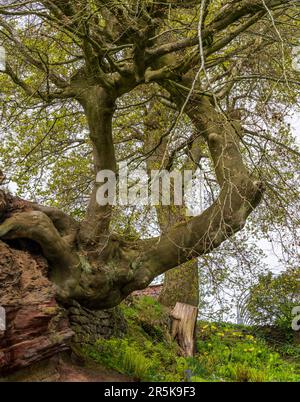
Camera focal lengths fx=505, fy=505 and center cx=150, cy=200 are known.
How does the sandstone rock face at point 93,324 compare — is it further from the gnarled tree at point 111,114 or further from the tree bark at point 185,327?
the tree bark at point 185,327

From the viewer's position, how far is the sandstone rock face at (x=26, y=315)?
5383 mm

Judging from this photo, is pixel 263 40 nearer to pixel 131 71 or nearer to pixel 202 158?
pixel 131 71

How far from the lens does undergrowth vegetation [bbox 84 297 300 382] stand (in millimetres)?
7086

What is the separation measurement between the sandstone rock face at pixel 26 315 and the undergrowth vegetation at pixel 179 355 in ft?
4.63

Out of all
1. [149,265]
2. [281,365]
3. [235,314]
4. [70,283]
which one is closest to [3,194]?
[70,283]

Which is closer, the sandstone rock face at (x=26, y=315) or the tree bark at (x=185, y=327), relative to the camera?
the sandstone rock face at (x=26, y=315)

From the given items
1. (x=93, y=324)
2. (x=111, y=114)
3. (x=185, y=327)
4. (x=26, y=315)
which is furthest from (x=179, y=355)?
(x=111, y=114)

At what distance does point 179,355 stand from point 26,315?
4866 mm

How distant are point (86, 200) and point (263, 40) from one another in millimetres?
4515

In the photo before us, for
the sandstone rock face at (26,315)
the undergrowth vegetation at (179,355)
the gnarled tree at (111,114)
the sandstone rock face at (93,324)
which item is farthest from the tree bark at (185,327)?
the sandstone rock face at (26,315)

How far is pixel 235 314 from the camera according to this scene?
46.9 ft

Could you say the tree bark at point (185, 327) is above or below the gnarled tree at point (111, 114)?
below

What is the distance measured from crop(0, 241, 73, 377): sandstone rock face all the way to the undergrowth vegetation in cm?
141

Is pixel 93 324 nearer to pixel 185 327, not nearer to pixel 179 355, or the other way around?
pixel 179 355
